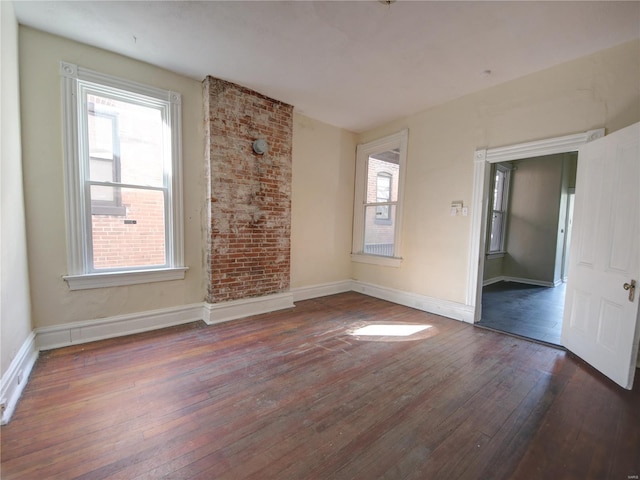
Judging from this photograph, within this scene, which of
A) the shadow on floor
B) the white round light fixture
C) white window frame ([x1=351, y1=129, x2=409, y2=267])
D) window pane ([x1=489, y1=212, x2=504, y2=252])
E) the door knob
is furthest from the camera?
window pane ([x1=489, y1=212, x2=504, y2=252])

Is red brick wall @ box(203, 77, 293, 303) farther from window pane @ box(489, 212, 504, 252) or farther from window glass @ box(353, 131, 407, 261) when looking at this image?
window pane @ box(489, 212, 504, 252)

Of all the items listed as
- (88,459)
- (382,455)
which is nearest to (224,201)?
(88,459)

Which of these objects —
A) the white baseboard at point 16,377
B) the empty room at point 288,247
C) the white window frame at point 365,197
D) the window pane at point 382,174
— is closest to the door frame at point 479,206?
the empty room at point 288,247

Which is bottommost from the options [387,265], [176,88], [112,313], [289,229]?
[112,313]

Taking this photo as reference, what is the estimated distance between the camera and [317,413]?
1938 mm

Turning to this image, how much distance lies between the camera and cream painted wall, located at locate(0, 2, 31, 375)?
6.56 ft

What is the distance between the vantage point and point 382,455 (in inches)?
62.8

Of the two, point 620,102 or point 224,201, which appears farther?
point 224,201

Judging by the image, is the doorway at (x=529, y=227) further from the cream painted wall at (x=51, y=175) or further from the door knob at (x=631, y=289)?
the cream painted wall at (x=51, y=175)

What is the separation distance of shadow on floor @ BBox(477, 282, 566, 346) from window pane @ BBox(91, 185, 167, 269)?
4290mm

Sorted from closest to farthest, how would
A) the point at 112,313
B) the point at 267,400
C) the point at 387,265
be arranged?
1. the point at 267,400
2. the point at 112,313
3. the point at 387,265


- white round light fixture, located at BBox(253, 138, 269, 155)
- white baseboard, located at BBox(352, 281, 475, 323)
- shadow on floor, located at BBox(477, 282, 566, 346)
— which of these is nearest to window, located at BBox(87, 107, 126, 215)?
white round light fixture, located at BBox(253, 138, 269, 155)

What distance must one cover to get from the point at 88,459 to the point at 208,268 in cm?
224

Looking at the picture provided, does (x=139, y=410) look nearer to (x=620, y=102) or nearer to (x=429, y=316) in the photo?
(x=429, y=316)
